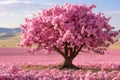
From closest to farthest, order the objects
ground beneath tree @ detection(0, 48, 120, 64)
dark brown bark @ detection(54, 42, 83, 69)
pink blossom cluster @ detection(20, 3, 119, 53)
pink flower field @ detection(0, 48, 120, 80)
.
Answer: pink flower field @ detection(0, 48, 120, 80) → pink blossom cluster @ detection(20, 3, 119, 53) → dark brown bark @ detection(54, 42, 83, 69) → ground beneath tree @ detection(0, 48, 120, 64)

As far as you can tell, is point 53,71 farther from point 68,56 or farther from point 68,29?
point 68,56

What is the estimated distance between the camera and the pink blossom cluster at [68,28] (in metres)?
33.8

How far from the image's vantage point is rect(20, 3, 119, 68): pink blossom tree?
1335 inches

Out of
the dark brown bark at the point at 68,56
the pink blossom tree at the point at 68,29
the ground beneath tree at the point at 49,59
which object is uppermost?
the pink blossom tree at the point at 68,29

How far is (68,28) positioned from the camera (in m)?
33.8

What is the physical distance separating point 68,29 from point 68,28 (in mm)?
86

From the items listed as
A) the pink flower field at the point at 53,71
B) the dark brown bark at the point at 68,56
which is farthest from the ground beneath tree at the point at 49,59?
the dark brown bark at the point at 68,56

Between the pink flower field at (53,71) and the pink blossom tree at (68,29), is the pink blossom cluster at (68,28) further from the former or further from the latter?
the pink flower field at (53,71)

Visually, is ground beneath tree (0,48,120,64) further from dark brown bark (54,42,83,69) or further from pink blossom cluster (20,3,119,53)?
pink blossom cluster (20,3,119,53)

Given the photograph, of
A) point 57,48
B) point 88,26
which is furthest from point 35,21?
point 88,26

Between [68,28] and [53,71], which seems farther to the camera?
[68,28]

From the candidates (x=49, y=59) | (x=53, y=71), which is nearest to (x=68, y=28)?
(x=53, y=71)

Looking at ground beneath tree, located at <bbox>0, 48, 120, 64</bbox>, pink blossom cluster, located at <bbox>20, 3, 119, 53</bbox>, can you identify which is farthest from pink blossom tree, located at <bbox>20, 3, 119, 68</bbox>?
ground beneath tree, located at <bbox>0, 48, 120, 64</bbox>

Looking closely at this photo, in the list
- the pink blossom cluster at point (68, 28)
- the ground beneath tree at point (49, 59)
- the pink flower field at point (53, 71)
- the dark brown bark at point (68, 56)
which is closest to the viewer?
the pink flower field at point (53, 71)
